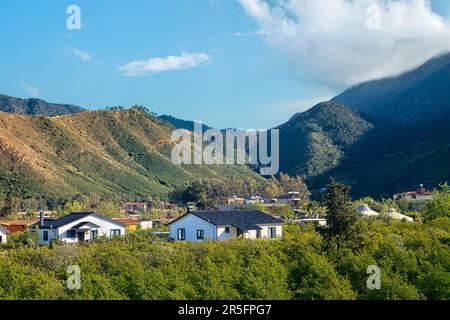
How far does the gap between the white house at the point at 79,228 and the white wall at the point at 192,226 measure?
5053 millimetres

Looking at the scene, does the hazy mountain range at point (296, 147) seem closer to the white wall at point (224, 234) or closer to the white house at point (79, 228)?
the white house at point (79, 228)

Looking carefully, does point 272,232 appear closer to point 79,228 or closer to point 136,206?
point 79,228

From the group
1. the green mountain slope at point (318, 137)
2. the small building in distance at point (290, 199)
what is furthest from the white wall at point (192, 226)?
the green mountain slope at point (318, 137)

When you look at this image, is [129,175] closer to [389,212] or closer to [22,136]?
[22,136]

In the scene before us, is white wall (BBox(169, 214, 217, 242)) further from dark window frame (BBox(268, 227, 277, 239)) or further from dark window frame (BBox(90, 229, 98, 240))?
dark window frame (BBox(90, 229, 98, 240))

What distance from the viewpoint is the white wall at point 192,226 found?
115 ft

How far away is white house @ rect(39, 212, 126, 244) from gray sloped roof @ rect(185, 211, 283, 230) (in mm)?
6992

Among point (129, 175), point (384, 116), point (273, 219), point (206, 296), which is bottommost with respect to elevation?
point (206, 296)

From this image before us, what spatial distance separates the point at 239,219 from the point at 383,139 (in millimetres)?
97453

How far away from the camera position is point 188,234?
35812 mm

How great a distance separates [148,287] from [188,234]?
51.7ft

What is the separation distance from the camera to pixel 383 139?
423ft
